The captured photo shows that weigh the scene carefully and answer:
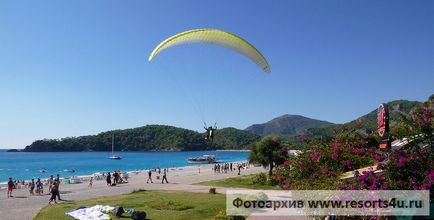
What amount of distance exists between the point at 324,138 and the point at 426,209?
773 centimetres

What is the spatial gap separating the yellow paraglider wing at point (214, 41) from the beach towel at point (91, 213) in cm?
798

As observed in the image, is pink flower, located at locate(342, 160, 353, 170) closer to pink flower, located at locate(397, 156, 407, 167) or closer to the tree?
pink flower, located at locate(397, 156, 407, 167)

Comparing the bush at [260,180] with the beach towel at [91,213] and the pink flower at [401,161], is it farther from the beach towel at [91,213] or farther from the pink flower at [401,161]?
the pink flower at [401,161]

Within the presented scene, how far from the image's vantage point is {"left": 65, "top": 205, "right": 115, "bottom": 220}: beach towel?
754 inches

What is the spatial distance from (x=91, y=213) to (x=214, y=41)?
10321 millimetres

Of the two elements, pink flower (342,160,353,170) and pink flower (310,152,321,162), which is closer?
pink flower (342,160,353,170)

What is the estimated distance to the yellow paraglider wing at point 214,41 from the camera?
2120cm

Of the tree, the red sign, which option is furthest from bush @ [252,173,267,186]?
the red sign

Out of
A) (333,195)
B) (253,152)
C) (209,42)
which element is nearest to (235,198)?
(209,42)

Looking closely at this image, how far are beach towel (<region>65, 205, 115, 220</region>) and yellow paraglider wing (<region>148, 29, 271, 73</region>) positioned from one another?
26.2ft


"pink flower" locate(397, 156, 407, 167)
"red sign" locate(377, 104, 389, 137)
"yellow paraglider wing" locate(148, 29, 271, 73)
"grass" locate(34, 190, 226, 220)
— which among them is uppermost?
"yellow paraglider wing" locate(148, 29, 271, 73)

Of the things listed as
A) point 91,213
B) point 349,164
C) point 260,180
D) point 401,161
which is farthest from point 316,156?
point 260,180

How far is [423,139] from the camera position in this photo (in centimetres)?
1212

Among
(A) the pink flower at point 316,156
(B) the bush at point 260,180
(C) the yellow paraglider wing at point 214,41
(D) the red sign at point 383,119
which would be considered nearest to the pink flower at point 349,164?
(A) the pink flower at point 316,156
